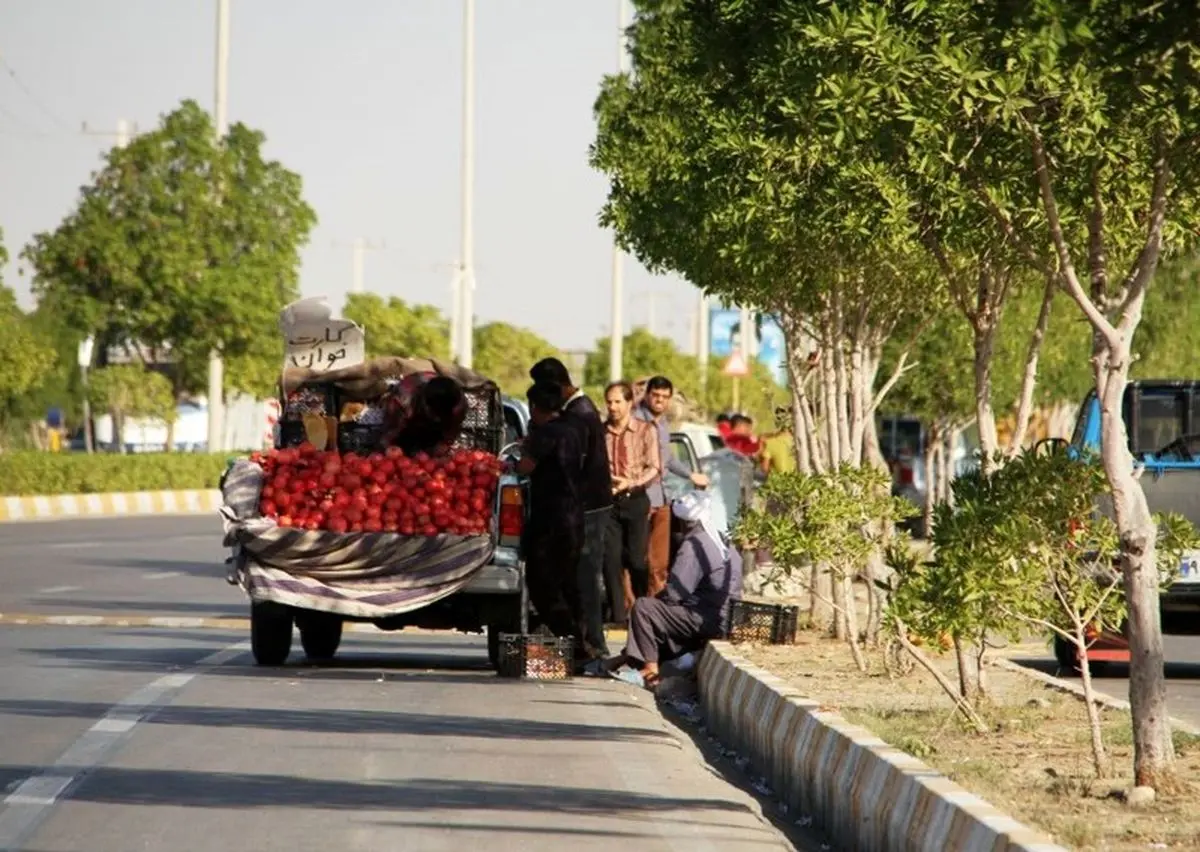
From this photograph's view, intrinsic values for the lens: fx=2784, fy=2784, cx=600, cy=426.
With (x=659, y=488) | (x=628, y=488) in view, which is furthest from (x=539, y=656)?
(x=659, y=488)

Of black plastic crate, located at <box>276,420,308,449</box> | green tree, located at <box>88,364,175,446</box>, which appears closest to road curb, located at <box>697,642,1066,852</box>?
black plastic crate, located at <box>276,420,308,449</box>

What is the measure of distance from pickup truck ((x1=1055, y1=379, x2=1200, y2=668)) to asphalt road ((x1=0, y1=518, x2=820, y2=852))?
358 cm

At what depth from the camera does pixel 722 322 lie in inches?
5527

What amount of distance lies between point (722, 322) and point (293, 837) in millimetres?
130765

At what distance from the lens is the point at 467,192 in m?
62.3

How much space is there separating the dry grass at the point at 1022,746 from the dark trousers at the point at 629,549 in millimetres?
2888

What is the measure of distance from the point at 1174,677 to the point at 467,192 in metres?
43.8

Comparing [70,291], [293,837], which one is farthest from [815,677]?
[70,291]

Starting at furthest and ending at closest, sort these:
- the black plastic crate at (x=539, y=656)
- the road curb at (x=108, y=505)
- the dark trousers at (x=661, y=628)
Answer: the road curb at (x=108, y=505), the black plastic crate at (x=539, y=656), the dark trousers at (x=661, y=628)

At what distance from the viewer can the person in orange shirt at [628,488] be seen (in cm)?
2102

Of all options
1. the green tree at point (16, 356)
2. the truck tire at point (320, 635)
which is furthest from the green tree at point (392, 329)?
the truck tire at point (320, 635)

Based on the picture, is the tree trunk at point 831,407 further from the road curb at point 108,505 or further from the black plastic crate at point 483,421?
the road curb at point 108,505

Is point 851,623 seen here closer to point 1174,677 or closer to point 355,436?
point 1174,677

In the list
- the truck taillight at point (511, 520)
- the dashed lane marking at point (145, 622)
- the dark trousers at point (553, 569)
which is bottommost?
the dashed lane marking at point (145, 622)
